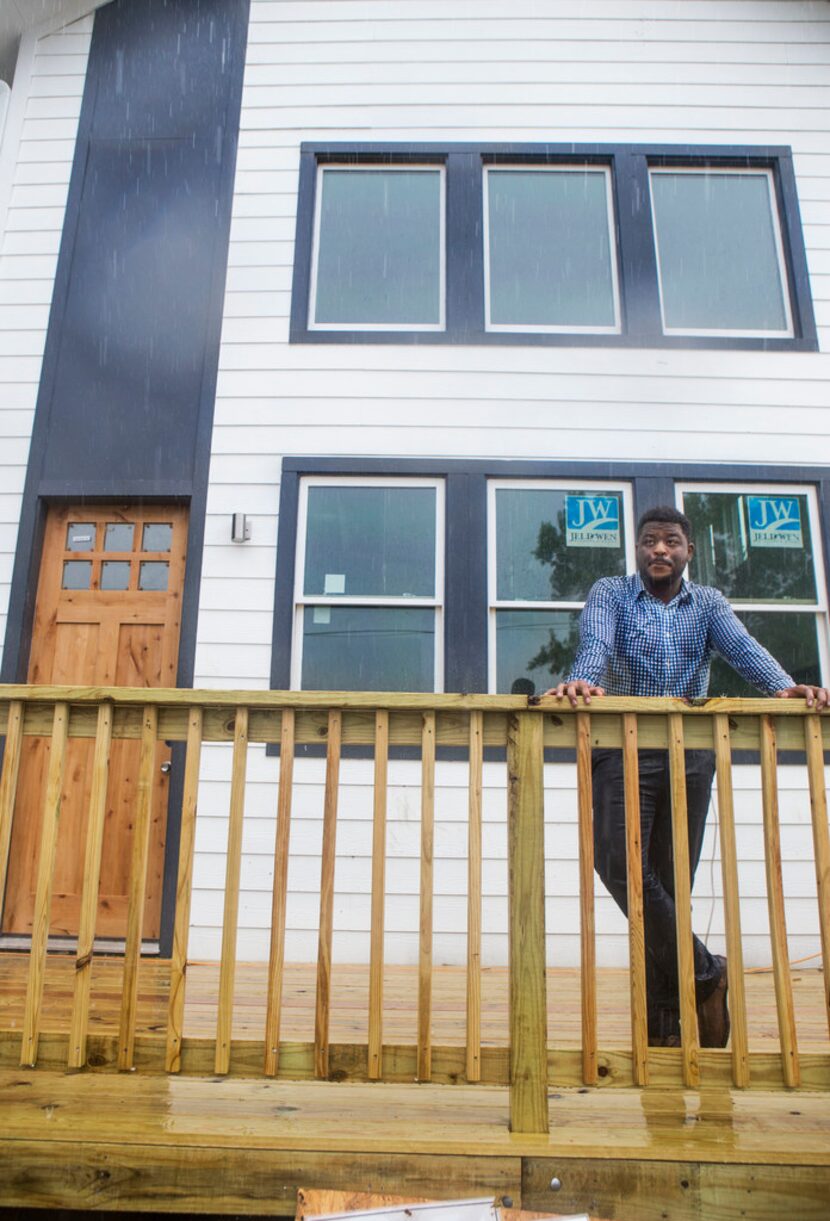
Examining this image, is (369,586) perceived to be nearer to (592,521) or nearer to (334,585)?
(334,585)

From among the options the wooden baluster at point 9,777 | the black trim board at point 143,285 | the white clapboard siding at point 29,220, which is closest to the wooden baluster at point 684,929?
the wooden baluster at point 9,777

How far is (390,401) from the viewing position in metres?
5.24

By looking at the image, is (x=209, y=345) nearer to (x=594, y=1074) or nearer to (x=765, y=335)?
(x=765, y=335)

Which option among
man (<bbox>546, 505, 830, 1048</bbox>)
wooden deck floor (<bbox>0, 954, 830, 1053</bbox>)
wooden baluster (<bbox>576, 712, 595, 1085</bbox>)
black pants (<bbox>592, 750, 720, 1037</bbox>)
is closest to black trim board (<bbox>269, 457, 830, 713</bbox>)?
wooden deck floor (<bbox>0, 954, 830, 1053</bbox>)

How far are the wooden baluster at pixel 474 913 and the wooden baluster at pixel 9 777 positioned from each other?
3.80ft

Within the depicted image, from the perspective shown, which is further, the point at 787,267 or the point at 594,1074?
the point at 787,267

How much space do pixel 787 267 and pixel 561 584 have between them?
2.50m

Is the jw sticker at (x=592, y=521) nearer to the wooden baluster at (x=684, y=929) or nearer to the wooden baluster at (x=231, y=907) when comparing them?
the wooden baluster at (x=684, y=929)

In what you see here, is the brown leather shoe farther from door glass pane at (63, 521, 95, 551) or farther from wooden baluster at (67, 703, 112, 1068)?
door glass pane at (63, 521, 95, 551)

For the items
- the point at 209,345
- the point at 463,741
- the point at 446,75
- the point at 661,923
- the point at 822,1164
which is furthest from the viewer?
the point at 446,75

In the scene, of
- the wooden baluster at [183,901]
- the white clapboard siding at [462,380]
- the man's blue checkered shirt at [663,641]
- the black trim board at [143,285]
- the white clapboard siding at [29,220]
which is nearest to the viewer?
the wooden baluster at [183,901]

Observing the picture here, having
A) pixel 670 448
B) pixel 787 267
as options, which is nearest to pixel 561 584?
pixel 670 448

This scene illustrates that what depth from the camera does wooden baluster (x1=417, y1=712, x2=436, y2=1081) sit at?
7.15 feet

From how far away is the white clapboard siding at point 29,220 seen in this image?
17.3 ft
